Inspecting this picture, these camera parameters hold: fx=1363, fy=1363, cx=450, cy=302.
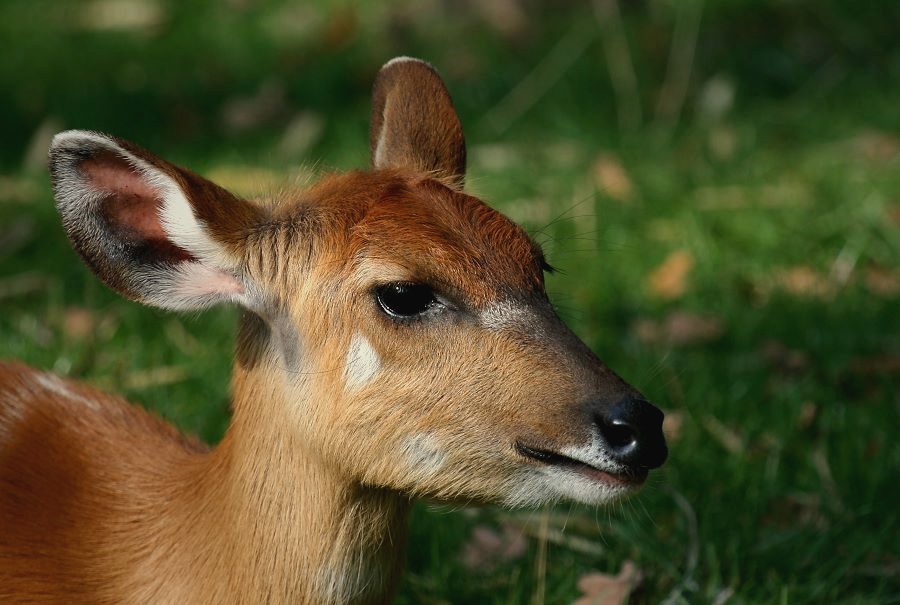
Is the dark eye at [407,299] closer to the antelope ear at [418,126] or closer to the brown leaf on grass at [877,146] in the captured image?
the antelope ear at [418,126]

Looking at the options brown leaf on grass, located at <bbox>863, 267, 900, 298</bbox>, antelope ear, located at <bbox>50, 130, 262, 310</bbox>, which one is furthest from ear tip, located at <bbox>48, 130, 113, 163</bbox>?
brown leaf on grass, located at <bbox>863, 267, 900, 298</bbox>

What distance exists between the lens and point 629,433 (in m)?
2.71

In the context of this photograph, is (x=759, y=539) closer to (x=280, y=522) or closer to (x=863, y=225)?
(x=280, y=522)

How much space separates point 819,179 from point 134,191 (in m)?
4.34

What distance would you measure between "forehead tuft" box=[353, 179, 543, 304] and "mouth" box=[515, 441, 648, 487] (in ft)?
1.11

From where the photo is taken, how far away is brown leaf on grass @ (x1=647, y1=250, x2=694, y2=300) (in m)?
5.67

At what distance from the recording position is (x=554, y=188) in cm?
638

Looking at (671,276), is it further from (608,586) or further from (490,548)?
(608,586)

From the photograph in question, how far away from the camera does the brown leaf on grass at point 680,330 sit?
205 inches

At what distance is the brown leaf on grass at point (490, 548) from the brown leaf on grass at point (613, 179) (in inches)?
104

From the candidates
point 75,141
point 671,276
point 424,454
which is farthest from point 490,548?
point 671,276

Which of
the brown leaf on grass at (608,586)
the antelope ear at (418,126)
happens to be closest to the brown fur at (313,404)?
the antelope ear at (418,126)

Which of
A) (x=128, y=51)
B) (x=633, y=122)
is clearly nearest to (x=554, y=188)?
(x=633, y=122)

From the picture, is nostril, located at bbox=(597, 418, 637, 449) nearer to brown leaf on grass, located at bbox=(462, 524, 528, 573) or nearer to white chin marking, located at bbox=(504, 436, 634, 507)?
white chin marking, located at bbox=(504, 436, 634, 507)
